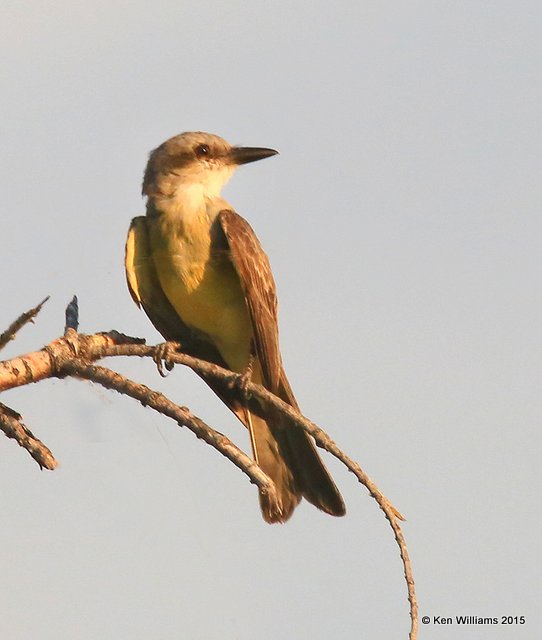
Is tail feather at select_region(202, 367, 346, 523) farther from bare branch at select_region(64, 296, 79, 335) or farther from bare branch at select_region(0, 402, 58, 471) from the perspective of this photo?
bare branch at select_region(0, 402, 58, 471)

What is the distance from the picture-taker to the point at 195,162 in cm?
884

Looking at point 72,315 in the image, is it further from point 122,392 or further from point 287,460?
point 287,460

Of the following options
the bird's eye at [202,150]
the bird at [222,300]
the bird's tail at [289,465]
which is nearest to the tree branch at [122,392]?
the bird's tail at [289,465]

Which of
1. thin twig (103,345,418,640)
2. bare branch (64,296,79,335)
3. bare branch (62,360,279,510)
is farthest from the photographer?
bare branch (64,296,79,335)

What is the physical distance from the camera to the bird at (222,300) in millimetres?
7520

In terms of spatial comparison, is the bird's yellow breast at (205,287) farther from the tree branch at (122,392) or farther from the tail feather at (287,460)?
the tree branch at (122,392)

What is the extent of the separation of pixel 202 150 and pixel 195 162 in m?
0.14

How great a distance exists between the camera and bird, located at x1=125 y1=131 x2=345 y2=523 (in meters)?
7.52

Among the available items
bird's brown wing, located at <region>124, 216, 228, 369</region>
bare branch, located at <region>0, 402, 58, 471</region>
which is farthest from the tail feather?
bare branch, located at <region>0, 402, 58, 471</region>

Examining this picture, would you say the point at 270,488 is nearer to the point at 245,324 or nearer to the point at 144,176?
the point at 245,324

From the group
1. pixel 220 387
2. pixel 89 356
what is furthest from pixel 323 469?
pixel 89 356

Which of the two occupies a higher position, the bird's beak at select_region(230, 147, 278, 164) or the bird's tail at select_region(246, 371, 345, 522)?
the bird's beak at select_region(230, 147, 278, 164)

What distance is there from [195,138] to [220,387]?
7.55ft

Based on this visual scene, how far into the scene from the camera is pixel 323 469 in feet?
23.9
